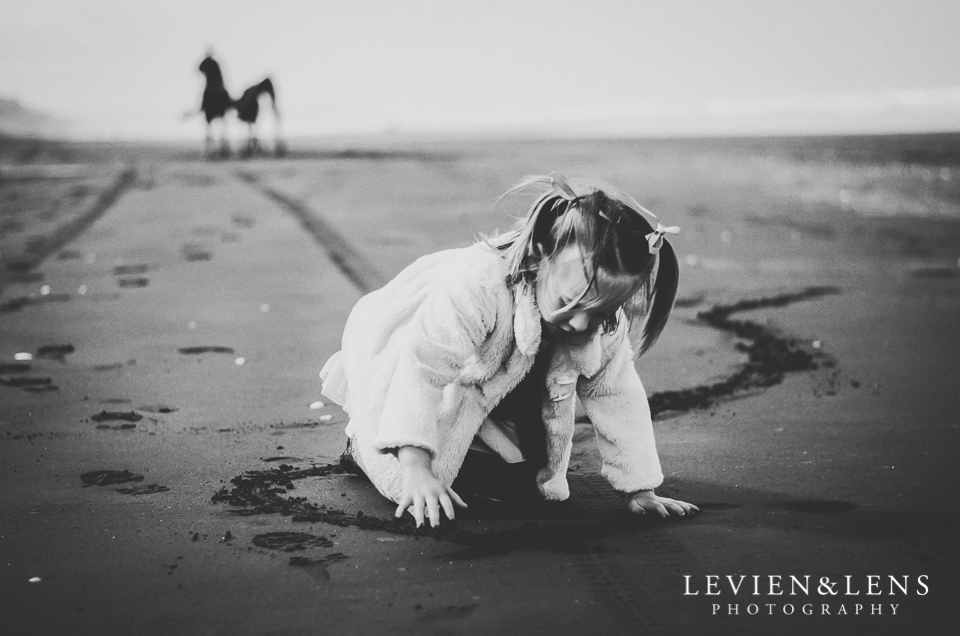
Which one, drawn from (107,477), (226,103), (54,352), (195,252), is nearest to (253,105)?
(226,103)

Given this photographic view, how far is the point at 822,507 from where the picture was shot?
2.47m

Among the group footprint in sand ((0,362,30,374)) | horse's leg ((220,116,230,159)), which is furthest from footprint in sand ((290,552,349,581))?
horse's leg ((220,116,230,159))

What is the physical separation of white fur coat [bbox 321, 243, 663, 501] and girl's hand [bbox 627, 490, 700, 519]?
41 millimetres

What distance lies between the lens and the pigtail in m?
2.28

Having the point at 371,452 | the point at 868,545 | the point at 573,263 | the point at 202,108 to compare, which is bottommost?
the point at 868,545

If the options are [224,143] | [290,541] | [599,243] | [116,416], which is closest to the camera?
[599,243]

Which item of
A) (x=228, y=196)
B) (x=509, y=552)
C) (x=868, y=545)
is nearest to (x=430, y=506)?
(x=509, y=552)

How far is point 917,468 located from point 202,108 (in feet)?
51.0

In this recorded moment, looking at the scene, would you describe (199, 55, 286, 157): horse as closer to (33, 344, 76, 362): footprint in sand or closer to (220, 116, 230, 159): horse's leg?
(220, 116, 230, 159): horse's leg

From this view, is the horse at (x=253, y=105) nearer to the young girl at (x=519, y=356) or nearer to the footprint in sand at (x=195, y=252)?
the footprint in sand at (x=195, y=252)

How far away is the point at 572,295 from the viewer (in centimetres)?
212

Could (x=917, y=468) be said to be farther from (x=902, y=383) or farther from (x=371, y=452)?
(x=371, y=452)

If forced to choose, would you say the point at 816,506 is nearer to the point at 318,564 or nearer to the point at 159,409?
the point at 318,564

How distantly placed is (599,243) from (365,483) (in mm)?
1024
